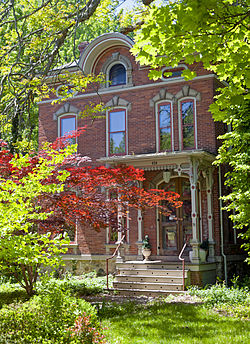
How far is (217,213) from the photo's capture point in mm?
15828

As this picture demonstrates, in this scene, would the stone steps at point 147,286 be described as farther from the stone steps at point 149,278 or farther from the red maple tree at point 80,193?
the red maple tree at point 80,193

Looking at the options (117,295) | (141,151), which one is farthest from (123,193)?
(141,151)

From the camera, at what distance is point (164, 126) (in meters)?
16.9

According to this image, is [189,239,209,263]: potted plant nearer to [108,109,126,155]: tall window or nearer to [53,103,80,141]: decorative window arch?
[108,109,126,155]: tall window

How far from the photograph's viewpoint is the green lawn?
765 cm

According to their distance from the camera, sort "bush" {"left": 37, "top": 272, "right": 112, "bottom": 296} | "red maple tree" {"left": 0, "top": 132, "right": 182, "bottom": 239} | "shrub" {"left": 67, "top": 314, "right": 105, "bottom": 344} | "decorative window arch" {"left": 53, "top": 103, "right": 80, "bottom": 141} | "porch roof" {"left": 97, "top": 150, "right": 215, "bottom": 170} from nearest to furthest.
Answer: "shrub" {"left": 67, "top": 314, "right": 105, "bottom": 344} → "red maple tree" {"left": 0, "top": 132, "right": 182, "bottom": 239} → "bush" {"left": 37, "top": 272, "right": 112, "bottom": 296} → "porch roof" {"left": 97, "top": 150, "right": 215, "bottom": 170} → "decorative window arch" {"left": 53, "top": 103, "right": 80, "bottom": 141}

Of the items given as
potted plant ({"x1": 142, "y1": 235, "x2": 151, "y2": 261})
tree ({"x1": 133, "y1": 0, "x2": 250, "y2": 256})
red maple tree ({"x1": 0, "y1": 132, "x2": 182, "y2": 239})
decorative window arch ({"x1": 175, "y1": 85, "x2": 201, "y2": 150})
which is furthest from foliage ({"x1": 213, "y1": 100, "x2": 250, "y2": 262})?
tree ({"x1": 133, "y1": 0, "x2": 250, "y2": 256})

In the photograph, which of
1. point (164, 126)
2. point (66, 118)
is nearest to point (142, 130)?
point (164, 126)

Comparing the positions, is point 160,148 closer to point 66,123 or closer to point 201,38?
point 66,123

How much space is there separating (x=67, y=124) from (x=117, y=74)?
3075 millimetres

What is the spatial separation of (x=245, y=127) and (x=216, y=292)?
15.7 feet

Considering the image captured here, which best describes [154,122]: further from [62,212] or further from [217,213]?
[62,212]

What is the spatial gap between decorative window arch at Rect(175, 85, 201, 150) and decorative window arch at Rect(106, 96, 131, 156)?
2224 millimetres

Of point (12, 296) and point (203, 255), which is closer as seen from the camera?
point (12, 296)
